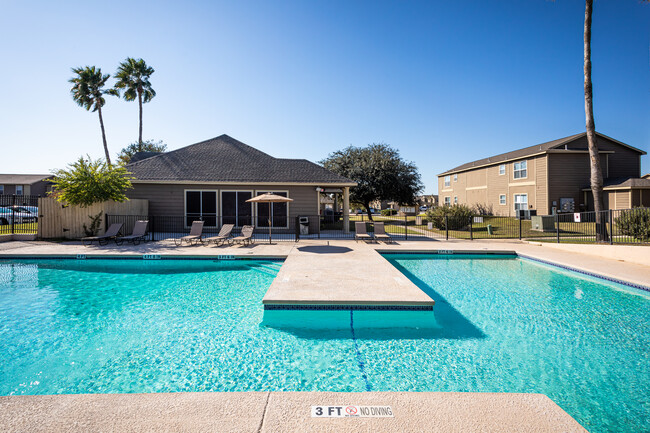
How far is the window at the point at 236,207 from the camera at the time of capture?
15.8m

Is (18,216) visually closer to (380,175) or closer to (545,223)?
(380,175)

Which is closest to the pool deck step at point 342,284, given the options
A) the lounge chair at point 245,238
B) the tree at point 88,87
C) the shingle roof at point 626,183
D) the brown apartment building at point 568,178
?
the lounge chair at point 245,238

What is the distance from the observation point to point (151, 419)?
2.14m

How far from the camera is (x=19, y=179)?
38250 millimetres

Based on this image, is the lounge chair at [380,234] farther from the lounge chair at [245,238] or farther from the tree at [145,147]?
the tree at [145,147]

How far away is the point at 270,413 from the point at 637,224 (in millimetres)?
16801

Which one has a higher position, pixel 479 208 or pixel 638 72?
pixel 638 72

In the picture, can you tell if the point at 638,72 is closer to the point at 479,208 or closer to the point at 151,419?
the point at 479,208

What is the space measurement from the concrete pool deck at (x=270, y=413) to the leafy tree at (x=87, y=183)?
13.2 metres

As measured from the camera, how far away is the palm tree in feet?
87.2

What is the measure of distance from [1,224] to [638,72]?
125 ft

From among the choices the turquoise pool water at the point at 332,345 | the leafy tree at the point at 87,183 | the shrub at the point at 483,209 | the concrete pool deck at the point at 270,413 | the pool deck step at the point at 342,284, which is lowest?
the turquoise pool water at the point at 332,345

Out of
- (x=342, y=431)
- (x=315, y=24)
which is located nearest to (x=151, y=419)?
(x=342, y=431)

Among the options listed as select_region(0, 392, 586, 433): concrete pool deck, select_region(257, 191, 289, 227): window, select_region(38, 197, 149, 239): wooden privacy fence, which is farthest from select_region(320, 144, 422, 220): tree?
select_region(0, 392, 586, 433): concrete pool deck
